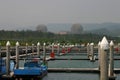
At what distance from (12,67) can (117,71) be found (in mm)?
9536

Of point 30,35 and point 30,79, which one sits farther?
point 30,35

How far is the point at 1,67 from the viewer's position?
103 feet

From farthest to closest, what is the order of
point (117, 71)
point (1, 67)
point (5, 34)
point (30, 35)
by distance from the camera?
point (30, 35)
point (5, 34)
point (117, 71)
point (1, 67)

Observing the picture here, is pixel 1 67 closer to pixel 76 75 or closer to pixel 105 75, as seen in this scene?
pixel 76 75

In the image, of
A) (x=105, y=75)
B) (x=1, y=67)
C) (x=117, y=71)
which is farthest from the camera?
(x=117, y=71)

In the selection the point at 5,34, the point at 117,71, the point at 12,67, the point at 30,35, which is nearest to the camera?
the point at 12,67

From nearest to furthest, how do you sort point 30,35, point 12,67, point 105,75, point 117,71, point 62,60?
point 105,75
point 12,67
point 117,71
point 62,60
point 30,35

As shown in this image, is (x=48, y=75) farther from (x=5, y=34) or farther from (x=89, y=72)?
(x=5, y=34)

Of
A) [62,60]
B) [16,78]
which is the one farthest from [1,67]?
[62,60]

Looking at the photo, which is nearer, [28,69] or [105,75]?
[105,75]

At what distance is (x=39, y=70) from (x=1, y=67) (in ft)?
10.1

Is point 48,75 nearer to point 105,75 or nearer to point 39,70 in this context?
point 39,70

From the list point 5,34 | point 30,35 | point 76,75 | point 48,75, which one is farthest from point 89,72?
point 30,35

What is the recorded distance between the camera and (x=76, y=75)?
1411 inches
